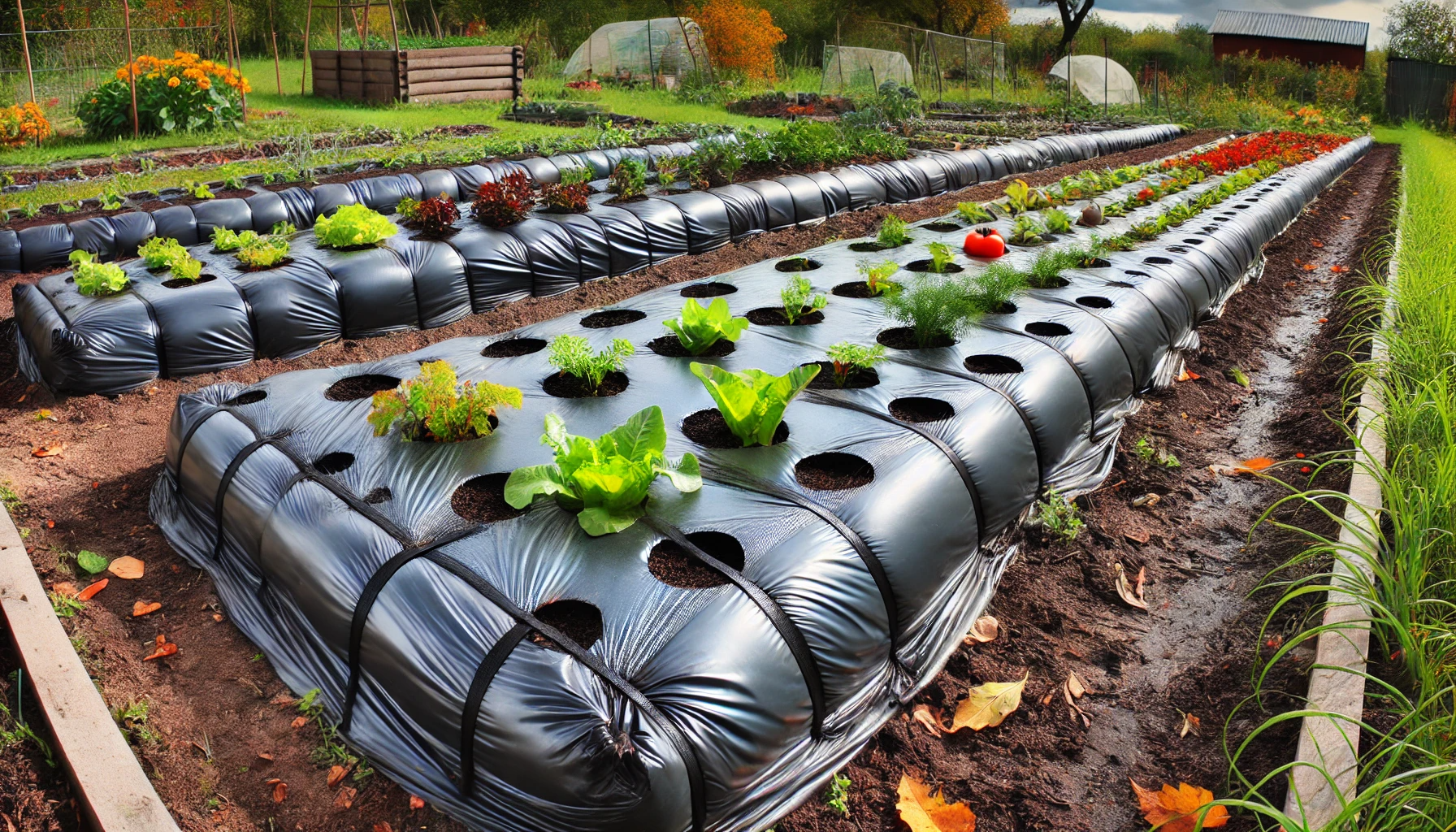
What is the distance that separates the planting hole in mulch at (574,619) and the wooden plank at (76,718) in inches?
38.2

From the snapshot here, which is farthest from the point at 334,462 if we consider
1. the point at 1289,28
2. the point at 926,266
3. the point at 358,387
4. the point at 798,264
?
the point at 1289,28

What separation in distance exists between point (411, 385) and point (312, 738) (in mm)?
1157

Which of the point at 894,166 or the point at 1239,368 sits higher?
the point at 894,166

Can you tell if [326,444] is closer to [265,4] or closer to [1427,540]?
[1427,540]

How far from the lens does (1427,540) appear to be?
2617 mm

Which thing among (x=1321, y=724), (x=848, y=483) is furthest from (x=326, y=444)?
(x=1321, y=724)

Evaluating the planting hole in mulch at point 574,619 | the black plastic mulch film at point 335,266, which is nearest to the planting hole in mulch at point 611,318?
the black plastic mulch film at point 335,266

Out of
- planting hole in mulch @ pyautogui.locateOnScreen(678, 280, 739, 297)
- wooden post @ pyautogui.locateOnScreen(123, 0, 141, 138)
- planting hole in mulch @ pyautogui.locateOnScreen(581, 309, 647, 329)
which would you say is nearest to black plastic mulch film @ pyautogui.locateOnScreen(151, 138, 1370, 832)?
planting hole in mulch @ pyautogui.locateOnScreen(581, 309, 647, 329)

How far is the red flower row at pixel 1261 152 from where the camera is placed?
9477mm

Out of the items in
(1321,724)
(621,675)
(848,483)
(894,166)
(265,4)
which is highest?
(265,4)

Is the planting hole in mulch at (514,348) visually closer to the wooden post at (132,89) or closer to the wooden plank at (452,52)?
the wooden post at (132,89)

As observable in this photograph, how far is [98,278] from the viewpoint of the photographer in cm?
467

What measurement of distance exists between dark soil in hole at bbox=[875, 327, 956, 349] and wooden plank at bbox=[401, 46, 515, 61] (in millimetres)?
14637

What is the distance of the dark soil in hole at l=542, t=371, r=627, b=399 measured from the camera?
132 inches
